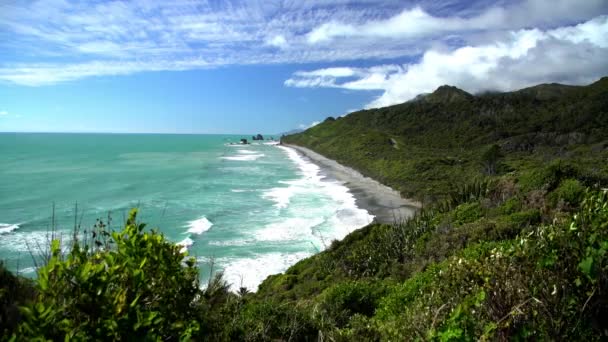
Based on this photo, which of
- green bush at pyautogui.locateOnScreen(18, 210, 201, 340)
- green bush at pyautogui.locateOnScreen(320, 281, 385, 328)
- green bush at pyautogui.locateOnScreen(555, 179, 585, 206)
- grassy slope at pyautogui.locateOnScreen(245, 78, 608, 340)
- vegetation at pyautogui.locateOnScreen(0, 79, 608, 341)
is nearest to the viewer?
green bush at pyautogui.locateOnScreen(18, 210, 201, 340)

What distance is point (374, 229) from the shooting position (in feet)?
73.4

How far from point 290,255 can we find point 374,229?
5.63m

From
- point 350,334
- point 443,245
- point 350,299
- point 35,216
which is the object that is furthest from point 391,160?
point 350,334

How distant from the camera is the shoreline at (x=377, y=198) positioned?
3618cm

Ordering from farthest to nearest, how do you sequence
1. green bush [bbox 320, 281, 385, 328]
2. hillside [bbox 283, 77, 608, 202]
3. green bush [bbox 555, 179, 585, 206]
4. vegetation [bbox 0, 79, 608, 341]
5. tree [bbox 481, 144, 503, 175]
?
hillside [bbox 283, 77, 608, 202] → tree [bbox 481, 144, 503, 175] → green bush [bbox 555, 179, 585, 206] → green bush [bbox 320, 281, 385, 328] → vegetation [bbox 0, 79, 608, 341]

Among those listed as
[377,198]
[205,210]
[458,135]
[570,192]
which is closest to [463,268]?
[570,192]

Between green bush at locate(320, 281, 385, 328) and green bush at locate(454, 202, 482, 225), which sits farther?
green bush at locate(454, 202, 482, 225)

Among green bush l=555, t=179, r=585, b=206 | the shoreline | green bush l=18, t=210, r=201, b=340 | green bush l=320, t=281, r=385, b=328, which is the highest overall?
green bush l=18, t=210, r=201, b=340

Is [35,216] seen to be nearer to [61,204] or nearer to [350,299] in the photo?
[61,204]

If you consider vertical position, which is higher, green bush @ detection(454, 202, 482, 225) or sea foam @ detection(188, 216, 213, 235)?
green bush @ detection(454, 202, 482, 225)

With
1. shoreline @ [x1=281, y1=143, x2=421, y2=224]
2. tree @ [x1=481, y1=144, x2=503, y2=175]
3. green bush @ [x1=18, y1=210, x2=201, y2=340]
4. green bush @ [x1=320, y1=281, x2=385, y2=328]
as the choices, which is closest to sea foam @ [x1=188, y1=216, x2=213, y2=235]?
shoreline @ [x1=281, y1=143, x2=421, y2=224]

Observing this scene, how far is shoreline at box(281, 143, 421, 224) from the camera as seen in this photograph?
36.2m

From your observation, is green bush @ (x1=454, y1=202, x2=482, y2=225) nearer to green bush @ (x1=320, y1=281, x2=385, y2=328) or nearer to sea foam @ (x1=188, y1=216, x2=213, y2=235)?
green bush @ (x1=320, y1=281, x2=385, y2=328)

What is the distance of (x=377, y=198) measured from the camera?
Answer: 44500mm
